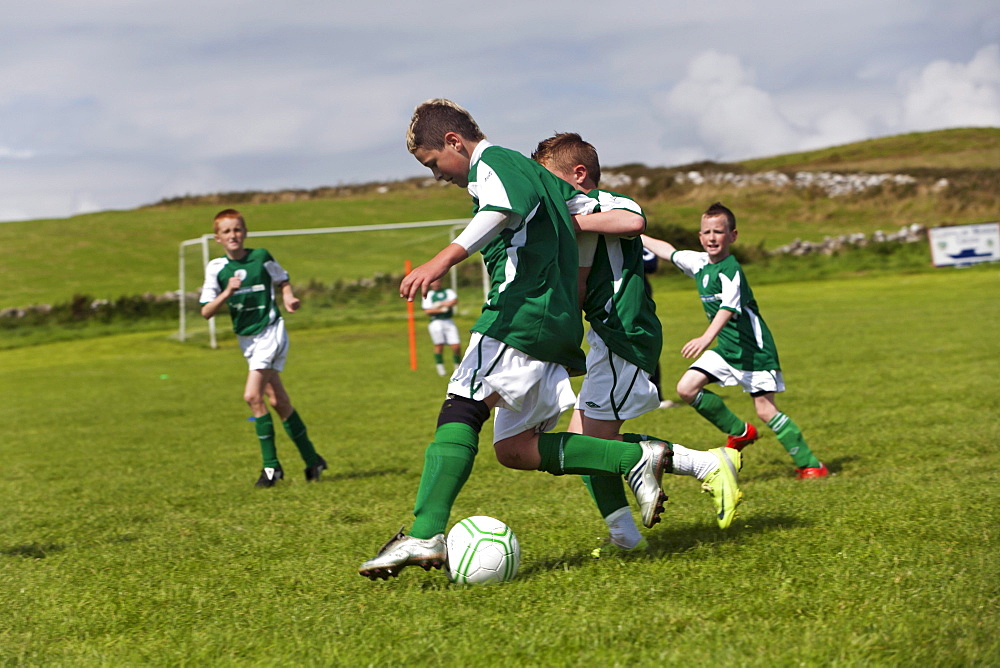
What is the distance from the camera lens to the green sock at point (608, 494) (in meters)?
4.20

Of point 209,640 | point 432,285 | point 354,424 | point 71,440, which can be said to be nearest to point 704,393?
point 432,285

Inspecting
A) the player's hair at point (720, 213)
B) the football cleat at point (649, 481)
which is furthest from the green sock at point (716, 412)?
the football cleat at point (649, 481)

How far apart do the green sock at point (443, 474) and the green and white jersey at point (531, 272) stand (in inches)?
16.1

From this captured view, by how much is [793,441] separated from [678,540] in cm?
214

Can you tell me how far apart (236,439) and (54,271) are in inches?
1468

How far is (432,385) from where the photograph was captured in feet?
47.5

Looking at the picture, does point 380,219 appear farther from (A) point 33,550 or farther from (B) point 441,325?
(A) point 33,550

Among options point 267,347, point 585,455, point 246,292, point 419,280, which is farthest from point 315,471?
point 419,280

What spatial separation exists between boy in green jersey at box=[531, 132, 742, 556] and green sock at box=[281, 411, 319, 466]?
11.4 ft

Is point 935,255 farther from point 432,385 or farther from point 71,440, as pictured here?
point 71,440

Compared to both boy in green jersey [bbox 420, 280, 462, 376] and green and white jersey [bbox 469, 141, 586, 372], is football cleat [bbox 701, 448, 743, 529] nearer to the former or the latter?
green and white jersey [bbox 469, 141, 586, 372]

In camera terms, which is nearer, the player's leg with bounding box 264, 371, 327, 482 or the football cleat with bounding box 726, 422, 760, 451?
the football cleat with bounding box 726, 422, 760, 451

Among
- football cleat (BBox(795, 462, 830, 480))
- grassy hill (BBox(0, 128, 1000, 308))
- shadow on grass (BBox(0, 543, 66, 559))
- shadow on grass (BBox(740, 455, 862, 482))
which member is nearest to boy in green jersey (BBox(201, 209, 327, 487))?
shadow on grass (BBox(0, 543, 66, 559))

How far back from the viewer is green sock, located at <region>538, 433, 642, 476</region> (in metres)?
3.86
